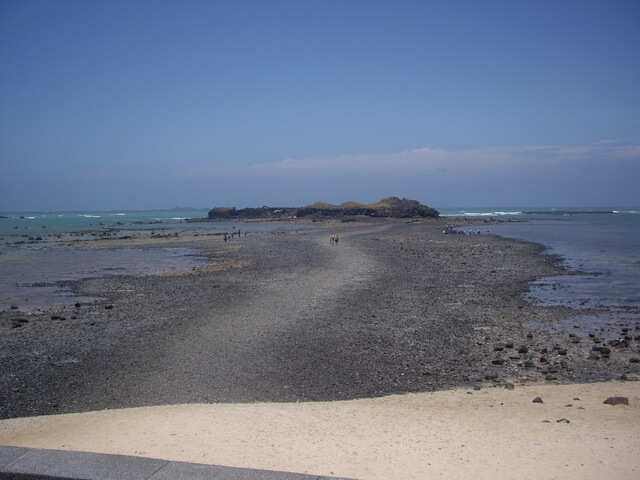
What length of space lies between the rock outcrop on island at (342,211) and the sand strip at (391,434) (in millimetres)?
88892

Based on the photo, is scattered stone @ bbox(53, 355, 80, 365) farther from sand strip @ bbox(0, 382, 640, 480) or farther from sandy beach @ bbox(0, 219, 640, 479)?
sand strip @ bbox(0, 382, 640, 480)

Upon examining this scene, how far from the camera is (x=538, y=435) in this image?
226 inches

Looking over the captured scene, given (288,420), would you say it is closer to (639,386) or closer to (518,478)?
(518,478)

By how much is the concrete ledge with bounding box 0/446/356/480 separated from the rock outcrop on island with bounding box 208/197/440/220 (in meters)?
91.6

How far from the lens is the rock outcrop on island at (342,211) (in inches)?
3829

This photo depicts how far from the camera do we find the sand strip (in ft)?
15.9

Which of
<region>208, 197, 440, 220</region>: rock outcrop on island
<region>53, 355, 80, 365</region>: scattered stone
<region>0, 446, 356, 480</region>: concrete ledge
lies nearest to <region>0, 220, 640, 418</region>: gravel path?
<region>53, 355, 80, 365</region>: scattered stone

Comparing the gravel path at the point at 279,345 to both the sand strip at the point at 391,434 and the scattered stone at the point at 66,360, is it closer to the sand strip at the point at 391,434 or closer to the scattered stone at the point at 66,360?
the scattered stone at the point at 66,360

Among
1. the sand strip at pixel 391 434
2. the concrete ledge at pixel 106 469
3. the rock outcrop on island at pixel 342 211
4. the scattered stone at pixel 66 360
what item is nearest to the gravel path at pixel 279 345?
the scattered stone at pixel 66 360

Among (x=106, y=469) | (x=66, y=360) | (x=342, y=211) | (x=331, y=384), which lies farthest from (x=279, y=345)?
(x=342, y=211)

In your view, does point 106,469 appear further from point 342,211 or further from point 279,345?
point 342,211

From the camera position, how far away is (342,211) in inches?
4134

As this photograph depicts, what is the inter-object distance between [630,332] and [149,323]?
12113mm

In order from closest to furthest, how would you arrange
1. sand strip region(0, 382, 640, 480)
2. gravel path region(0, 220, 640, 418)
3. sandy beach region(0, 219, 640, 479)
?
sand strip region(0, 382, 640, 480), sandy beach region(0, 219, 640, 479), gravel path region(0, 220, 640, 418)
